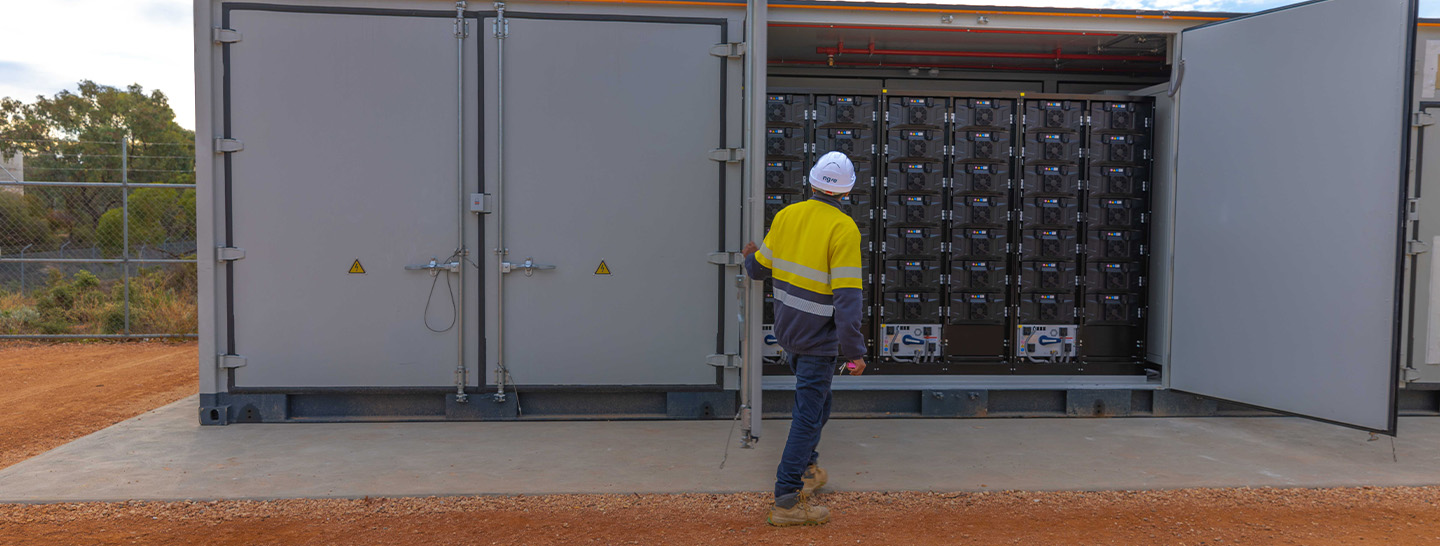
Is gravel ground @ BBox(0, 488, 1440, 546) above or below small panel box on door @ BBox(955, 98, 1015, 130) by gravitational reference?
below

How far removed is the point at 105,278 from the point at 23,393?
26.1 ft

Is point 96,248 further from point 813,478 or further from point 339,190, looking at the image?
point 813,478

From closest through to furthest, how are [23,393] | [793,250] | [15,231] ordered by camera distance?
[793,250]
[23,393]
[15,231]

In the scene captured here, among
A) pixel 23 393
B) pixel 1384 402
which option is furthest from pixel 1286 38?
pixel 23 393

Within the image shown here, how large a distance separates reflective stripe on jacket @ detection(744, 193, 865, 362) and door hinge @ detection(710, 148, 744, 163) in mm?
1719

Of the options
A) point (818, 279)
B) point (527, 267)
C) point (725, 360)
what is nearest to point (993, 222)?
point (725, 360)

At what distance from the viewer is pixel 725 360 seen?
5.79 metres

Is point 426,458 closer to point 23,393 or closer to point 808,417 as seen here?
point 808,417

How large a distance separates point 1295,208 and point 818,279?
357 centimetres

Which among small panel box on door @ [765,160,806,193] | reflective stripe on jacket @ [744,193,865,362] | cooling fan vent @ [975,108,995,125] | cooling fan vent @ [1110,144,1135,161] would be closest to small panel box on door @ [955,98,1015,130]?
cooling fan vent @ [975,108,995,125]

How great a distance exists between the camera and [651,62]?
5684 mm

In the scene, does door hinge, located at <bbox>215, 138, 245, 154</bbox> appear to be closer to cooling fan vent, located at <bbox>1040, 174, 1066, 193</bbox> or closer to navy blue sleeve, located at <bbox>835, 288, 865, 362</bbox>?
navy blue sleeve, located at <bbox>835, 288, 865, 362</bbox>

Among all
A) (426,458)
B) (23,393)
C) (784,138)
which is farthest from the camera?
(23,393)

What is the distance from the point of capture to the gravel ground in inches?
145
